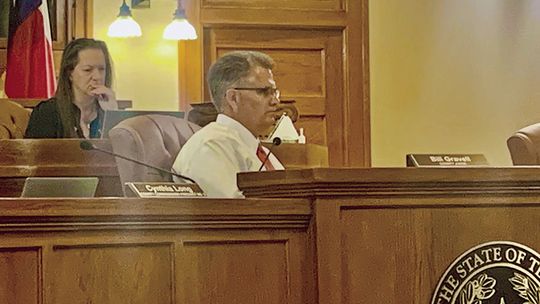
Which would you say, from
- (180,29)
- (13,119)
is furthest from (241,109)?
(180,29)

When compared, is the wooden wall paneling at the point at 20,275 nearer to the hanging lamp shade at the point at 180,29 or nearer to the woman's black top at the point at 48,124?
the woman's black top at the point at 48,124

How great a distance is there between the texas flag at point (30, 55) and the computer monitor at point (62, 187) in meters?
3.52

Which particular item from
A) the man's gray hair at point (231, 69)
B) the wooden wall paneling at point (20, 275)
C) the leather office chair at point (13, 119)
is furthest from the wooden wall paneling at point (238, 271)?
the leather office chair at point (13, 119)

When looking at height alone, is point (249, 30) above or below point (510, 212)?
above

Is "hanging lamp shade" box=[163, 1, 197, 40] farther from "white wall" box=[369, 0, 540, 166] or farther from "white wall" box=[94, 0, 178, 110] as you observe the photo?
"white wall" box=[369, 0, 540, 166]

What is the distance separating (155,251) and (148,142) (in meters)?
1.21

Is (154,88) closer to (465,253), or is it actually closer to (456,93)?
(456,93)

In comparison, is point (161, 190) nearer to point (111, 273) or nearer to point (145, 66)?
point (111, 273)

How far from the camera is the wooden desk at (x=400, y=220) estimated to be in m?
1.71

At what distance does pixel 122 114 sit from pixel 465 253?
1.58m

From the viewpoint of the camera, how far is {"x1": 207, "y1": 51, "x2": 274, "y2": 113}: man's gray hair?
3051mm

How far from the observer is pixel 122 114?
121 inches

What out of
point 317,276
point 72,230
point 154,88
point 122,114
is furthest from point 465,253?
point 154,88

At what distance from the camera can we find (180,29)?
5895 mm
